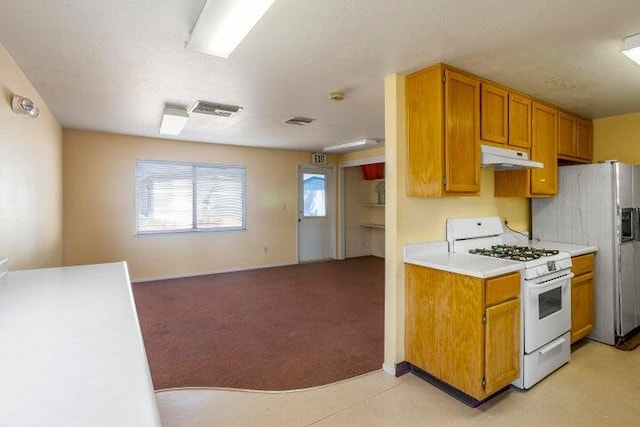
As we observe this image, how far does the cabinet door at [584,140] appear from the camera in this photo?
3.53 m

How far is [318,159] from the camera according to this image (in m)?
6.72

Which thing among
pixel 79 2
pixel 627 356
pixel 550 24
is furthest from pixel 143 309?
pixel 627 356

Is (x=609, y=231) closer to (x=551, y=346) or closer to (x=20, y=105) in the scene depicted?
(x=551, y=346)

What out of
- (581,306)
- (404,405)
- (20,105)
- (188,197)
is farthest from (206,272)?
(581,306)

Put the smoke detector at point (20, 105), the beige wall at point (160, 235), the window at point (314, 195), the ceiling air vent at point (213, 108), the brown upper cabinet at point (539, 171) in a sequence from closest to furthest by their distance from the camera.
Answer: the smoke detector at point (20, 105) < the brown upper cabinet at point (539, 171) < the ceiling air vent at point (213, 108) < the beige wall at point (160, 235) < the window at point (314, 195)

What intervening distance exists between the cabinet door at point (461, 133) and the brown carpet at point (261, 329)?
5.17 feet

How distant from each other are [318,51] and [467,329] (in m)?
2.00

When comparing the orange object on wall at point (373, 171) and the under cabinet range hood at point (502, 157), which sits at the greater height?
the orange object on wall at point (373, 171)

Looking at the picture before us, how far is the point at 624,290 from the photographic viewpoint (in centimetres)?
298

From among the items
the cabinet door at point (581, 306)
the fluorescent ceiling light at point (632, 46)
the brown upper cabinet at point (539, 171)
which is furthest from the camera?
the brown upper cabinet at point (539, 171)

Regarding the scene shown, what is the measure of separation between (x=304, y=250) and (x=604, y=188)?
491 centimetres

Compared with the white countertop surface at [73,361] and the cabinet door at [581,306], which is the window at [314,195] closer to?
the cabinet door at [581,306]

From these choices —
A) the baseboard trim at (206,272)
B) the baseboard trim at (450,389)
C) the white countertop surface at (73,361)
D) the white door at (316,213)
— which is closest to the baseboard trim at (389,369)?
the baseboard trim at (450,389)

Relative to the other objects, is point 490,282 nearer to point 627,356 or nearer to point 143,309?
point 627,356
